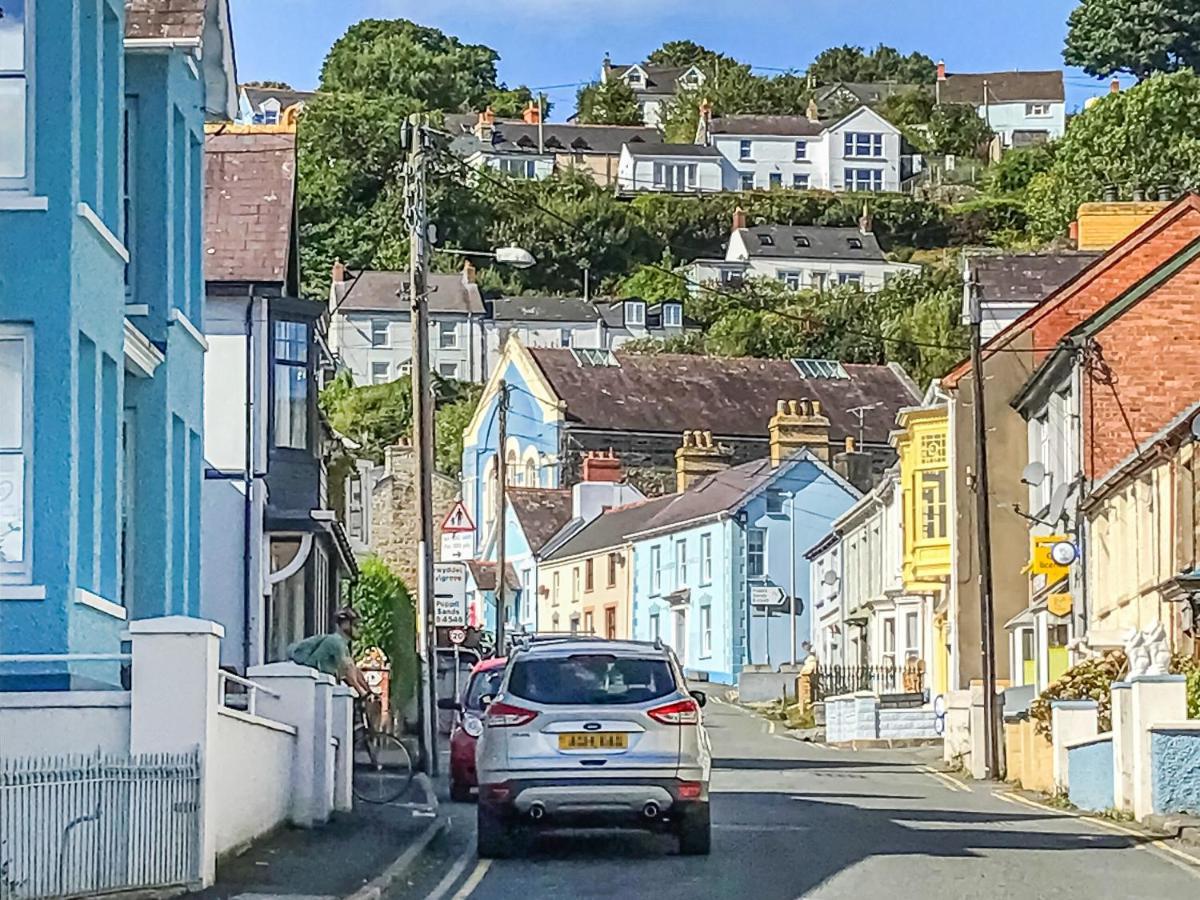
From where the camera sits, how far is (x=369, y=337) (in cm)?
11300

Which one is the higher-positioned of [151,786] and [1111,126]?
[1111,126]

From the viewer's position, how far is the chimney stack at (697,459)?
8519cm

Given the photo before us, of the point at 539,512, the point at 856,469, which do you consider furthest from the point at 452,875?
the point at 539,512

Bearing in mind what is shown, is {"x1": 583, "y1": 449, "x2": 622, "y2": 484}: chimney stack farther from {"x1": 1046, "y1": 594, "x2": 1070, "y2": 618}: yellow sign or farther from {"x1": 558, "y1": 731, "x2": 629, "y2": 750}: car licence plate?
{"x1": 558, "y1": 731, "x2": 629, "y2": 750}: car licence plate

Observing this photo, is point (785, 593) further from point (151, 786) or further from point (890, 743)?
point (151, 786)

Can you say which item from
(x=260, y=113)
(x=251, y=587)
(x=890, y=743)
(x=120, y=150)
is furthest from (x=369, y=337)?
(x=120, y=150)

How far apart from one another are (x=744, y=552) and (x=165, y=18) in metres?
52.7

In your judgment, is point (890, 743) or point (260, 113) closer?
point (890, 743)

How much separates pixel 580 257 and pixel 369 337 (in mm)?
15436

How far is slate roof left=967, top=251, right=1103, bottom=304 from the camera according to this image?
4909 cm

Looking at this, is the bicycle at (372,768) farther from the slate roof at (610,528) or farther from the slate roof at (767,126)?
the slate roof at (767,126)

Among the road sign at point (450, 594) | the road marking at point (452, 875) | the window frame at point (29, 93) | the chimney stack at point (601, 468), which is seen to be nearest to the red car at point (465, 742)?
the road marking at point (452, 875)

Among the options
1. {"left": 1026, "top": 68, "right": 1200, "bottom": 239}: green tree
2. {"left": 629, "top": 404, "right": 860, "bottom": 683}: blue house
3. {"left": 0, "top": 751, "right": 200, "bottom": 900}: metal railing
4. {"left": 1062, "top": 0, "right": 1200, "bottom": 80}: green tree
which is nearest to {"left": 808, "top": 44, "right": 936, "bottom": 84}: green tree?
{"left": 1062, "top": 0, "right": 1200, "bottom": 80}: green tree

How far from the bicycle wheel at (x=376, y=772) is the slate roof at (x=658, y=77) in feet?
436
